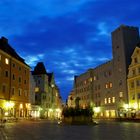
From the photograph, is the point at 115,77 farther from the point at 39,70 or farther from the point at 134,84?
the point at 39,70

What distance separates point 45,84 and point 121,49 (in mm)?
40424

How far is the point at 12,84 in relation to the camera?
68.9 m

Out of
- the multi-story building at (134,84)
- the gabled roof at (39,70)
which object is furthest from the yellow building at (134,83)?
the gabled roof at (39,70)

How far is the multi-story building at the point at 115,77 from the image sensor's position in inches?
3174

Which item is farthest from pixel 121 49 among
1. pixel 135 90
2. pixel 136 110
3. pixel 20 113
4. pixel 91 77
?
pixel 20 113

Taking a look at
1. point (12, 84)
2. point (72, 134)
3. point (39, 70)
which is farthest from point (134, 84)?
point (72, 134)

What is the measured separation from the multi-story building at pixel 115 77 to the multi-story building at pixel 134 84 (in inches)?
126

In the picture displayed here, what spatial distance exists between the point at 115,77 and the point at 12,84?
33.0m

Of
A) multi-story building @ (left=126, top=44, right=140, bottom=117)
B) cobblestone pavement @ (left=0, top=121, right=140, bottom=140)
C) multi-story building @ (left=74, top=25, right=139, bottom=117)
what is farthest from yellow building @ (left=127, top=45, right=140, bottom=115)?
cobblestone pavement @ (left=0, top=121, right=140, bottom=140)

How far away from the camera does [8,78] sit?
6669 centimetres

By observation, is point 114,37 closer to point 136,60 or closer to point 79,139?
point 136,60

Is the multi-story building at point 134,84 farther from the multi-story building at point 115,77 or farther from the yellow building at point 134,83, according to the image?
the multi-story building at point 115,77

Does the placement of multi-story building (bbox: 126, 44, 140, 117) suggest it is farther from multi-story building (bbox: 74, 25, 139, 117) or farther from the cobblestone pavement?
the cobblestone pavement

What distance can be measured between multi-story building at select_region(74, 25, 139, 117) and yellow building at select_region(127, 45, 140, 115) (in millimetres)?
3239
